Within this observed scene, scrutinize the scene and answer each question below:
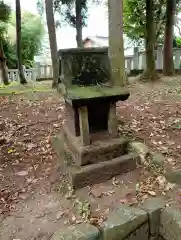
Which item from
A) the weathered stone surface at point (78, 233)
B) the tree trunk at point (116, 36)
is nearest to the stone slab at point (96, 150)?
the weathered stone surface at point (78, 233)

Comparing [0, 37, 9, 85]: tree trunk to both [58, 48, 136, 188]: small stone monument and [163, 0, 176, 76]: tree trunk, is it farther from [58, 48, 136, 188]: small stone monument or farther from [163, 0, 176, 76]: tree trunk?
[58, 48, 136, 188]: small stone monument

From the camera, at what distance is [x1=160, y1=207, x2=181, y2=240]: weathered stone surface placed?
7.73 ft

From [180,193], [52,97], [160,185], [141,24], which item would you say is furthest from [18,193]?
[141,24]

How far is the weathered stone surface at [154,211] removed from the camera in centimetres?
250

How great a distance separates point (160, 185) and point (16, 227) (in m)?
1.61

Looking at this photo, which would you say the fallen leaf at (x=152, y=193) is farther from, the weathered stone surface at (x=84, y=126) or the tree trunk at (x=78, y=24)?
the tree trunk at (x=78, y=24)

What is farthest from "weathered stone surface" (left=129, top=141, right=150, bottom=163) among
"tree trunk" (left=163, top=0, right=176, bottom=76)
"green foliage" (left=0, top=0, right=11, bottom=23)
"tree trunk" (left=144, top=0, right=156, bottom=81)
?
"green foliage" (left=0, top=0, right=11, bottom=23)

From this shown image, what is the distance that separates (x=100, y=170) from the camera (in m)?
2.97

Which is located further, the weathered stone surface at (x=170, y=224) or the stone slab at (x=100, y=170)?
the stone slab at (x=100, y=170)

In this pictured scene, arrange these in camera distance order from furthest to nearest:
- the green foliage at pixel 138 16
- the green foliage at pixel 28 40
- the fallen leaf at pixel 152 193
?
the green foliage at pixel 28 40, the green foliage at pixel 138 16, the fallen leaf at pixel 152 193

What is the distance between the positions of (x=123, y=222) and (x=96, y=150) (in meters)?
0.88

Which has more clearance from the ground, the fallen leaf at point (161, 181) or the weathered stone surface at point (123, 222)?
the fallen leaf at point (161, 181)

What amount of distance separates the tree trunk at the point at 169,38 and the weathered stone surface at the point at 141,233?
22.7ft

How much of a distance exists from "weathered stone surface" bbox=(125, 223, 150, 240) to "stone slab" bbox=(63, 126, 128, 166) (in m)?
0.89
